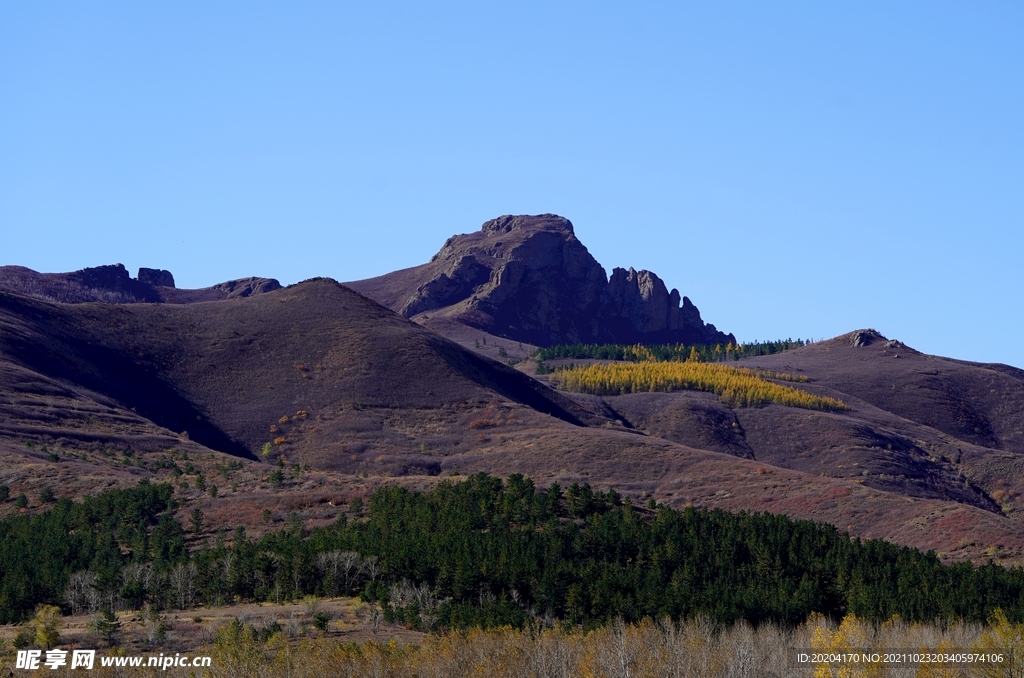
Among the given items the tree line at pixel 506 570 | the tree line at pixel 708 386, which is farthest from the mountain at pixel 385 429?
the tree line at pixel 506 570

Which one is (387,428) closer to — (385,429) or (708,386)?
(385,429)

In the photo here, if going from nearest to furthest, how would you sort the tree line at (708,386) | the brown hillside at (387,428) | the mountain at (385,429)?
the mountain at (385,429) → the brown hillside at (387,428) → the tree line at (708,386)

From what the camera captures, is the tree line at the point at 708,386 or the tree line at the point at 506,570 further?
the tree line at the point at 708,386

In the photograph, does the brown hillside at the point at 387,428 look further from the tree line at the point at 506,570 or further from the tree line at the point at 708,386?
the tree line at the point at 506,570

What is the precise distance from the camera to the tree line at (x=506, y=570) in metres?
60.8

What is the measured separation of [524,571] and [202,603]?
15752 mm

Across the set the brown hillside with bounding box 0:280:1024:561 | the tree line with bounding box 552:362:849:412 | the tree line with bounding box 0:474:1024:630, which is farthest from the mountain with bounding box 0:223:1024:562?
the tree line with bounding box 0:474:1024:630

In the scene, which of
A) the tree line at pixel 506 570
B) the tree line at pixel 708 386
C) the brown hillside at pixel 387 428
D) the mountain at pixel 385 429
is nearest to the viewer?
the tree line at pixel 506 570

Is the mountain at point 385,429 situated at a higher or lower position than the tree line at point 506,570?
higher

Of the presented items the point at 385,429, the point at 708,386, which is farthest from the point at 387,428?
the point at 708,386

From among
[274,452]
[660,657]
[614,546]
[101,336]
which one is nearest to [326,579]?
[614,546]

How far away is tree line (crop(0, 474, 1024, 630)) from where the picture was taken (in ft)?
200

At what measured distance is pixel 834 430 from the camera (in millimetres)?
160750

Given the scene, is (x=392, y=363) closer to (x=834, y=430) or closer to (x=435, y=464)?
(x=435, y=464)
